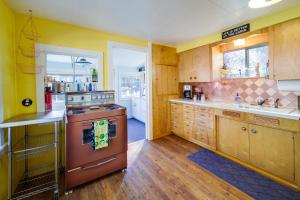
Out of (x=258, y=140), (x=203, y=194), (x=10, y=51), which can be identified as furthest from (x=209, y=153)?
(x=10, y=51)

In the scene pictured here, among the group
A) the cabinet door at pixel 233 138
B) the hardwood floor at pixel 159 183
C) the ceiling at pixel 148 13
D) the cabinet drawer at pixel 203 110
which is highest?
the ceiling at pixel 148 13

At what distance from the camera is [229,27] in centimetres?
264

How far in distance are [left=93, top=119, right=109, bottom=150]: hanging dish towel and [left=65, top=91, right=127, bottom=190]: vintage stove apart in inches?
2.1

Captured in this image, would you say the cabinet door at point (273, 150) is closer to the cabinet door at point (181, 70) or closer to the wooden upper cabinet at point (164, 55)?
the cabinet door at point (181, 70)

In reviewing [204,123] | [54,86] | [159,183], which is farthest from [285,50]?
[54,86]

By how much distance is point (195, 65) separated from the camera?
11.2 ft

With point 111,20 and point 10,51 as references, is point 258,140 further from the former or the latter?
point 10,51

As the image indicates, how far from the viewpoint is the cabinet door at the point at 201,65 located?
123 inches

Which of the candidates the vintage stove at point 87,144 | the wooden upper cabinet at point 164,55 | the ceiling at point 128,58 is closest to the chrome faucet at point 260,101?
the wooden upper cabinet at point 164,55

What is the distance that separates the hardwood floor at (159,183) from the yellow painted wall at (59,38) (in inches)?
58.4

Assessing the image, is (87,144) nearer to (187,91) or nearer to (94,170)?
(94,170)

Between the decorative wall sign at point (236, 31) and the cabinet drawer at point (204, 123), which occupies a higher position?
the decorative wall sign at point (236, 31)

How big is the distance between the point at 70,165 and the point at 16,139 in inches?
35.7

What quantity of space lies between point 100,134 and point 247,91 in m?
2.83
